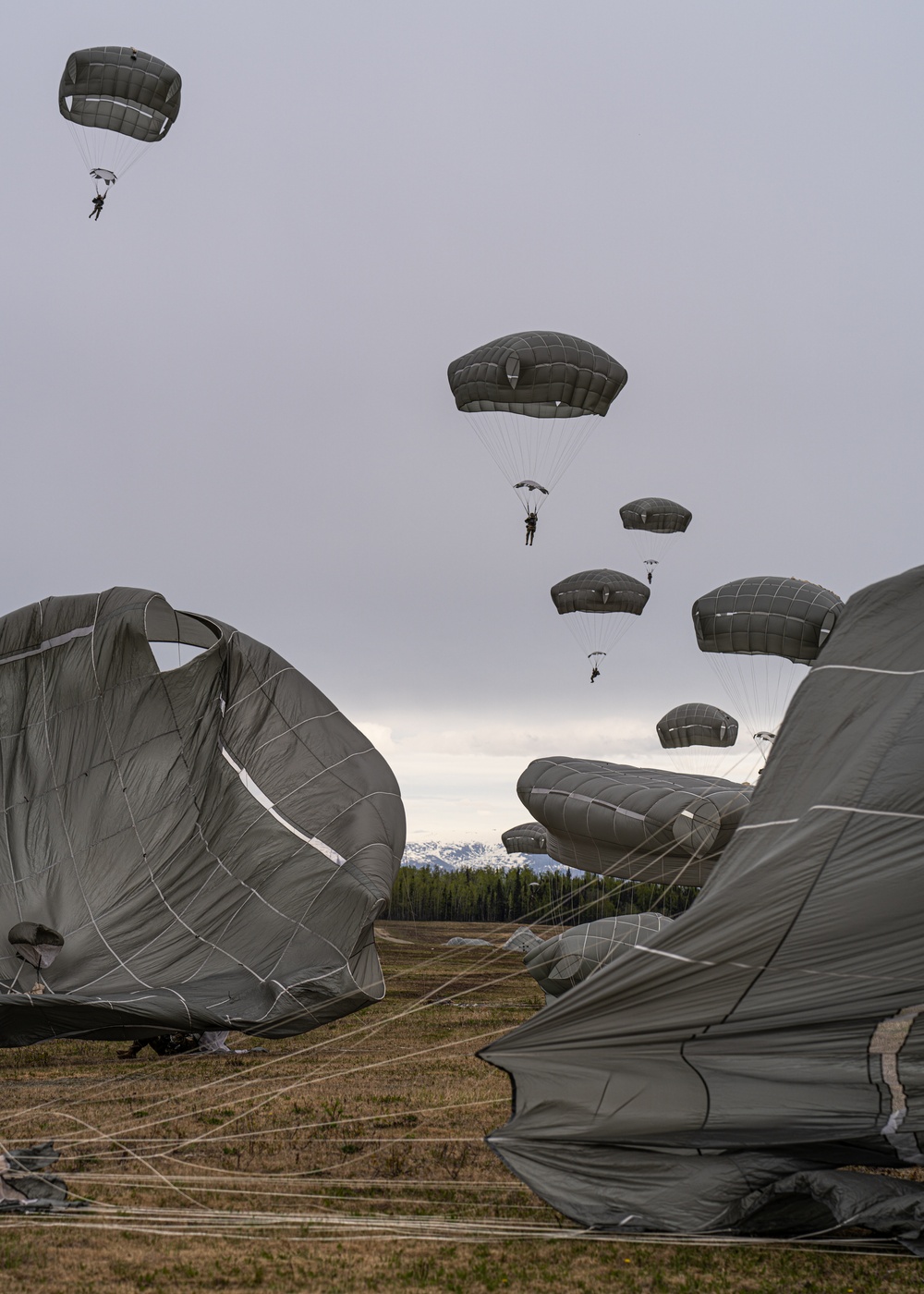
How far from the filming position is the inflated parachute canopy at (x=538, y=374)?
20.5 metres

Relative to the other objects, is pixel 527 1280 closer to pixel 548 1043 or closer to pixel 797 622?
pixel 548 1043

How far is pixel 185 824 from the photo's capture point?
14.9m

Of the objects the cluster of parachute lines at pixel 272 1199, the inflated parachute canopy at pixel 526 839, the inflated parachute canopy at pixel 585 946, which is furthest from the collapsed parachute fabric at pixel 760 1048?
the inflated parachute canopy at pixel 526 839

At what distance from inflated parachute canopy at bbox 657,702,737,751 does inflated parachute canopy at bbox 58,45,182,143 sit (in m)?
27.2

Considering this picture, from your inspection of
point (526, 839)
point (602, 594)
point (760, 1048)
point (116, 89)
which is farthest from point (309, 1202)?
point (526, 839)

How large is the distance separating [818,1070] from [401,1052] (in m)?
8.04

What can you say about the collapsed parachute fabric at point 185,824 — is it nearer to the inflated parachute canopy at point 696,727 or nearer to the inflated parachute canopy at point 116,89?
the inflated parachute canopy at point 116,89

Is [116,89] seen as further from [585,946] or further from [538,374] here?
[585,946]

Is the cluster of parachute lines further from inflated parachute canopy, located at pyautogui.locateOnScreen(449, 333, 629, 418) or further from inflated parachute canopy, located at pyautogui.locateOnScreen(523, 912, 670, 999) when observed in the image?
inflated parachute canopy, located at pyautogui.locateOnScreen(449, 333, 629, 418)

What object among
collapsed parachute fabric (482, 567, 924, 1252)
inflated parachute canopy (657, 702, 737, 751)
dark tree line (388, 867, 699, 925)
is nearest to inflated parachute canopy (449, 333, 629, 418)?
collapsed parachute fabric (482, 567, 924, 1252)

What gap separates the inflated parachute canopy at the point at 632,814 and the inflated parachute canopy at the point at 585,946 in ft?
2.52

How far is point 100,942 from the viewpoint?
45.3ft

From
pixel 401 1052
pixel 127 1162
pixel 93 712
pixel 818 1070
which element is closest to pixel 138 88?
pixel 93 712

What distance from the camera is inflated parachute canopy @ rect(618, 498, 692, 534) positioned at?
117 feet
